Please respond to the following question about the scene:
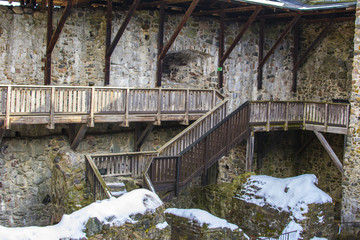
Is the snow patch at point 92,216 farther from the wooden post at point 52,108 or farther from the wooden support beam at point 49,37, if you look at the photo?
the wooden support beam at point 49,37

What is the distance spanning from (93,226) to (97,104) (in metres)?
5.95

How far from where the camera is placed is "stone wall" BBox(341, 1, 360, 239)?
16.8m

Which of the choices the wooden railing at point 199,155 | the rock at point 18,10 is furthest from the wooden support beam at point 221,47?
the rock at point 18,10

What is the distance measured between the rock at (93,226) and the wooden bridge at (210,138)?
3.38 metres

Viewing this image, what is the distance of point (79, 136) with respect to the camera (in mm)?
15320

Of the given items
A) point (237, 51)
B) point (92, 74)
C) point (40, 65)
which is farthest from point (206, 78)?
point (40, 65)

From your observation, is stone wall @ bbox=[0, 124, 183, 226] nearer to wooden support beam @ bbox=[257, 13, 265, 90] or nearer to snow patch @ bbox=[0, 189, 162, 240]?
snow patch @ bbox=[0, 189, 162, 240]

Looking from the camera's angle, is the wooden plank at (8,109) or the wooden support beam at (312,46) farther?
the wooden support beam at (312,46)

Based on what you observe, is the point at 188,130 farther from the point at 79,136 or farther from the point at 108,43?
the point at 108,43

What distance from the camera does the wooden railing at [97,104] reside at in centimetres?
1348

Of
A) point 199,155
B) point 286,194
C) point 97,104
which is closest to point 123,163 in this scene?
point 97,104

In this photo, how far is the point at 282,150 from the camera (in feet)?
70.7

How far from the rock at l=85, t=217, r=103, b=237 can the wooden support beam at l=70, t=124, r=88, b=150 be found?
5.82 metres

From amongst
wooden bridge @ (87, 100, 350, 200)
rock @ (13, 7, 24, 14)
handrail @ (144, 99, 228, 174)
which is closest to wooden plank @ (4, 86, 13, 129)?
wooden bridge @ (87, 100, 350, 200)
